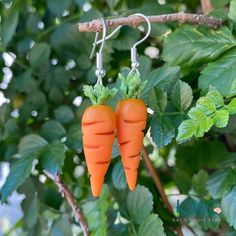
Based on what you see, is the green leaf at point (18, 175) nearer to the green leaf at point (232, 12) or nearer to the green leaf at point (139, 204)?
the green leaf at point (139, 204)

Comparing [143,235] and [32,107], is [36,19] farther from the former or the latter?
[143,235]

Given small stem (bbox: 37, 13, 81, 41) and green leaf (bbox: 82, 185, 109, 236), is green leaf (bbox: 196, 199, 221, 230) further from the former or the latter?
small stem (bbox: 37, 13, 81, 41)

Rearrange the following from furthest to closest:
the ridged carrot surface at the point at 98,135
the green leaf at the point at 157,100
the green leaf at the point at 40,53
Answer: the green leaf at the point at 40,53, the green leaf at the point at 157,100, the ridged carrot surface at the point at 98,135

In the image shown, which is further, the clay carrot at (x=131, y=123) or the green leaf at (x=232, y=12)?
the green leaf at (x=232, y=12)

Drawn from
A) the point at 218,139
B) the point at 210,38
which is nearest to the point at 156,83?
the point at 210,38

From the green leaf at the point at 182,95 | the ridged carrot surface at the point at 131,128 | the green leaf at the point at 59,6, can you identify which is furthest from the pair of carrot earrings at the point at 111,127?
the green leaf at the point at 59,6

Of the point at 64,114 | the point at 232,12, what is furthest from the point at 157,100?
the point at 64,114

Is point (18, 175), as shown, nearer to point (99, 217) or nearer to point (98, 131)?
point (99, 217)

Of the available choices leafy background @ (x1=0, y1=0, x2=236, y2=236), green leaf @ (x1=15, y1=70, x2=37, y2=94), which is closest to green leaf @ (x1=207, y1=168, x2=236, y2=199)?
leafy background @ (x1=0, y1=0, x2=236, y2=236)
